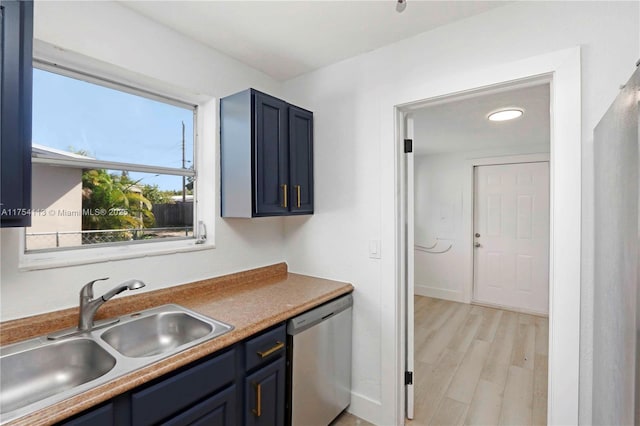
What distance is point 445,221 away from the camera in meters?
4.63

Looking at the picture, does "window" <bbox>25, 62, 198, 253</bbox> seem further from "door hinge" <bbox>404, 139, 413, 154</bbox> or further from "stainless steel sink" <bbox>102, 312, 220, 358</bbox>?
"door hinge" <bbox>404, 139, 413, 154</bbox>

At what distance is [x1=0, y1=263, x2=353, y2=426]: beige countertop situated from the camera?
93cm

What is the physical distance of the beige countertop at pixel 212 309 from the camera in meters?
0.93

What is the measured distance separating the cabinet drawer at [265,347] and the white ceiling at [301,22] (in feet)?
5.53

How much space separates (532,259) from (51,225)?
15.9 feet

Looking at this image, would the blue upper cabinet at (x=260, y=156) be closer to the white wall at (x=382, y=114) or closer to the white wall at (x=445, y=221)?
the white wall at (x=382, y=114)

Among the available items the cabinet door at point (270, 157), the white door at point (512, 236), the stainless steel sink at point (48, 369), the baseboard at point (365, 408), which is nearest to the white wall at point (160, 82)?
the stainless steel sink at point (48, 369)

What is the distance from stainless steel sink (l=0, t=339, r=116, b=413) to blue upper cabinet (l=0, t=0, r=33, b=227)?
1.83 feet

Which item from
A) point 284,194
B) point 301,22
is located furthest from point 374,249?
point 301,22

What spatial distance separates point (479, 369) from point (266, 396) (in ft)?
6.81

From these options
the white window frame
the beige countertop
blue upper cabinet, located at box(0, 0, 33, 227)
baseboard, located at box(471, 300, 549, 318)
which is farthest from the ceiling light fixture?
blue upper cabinet, located at box(0, 0, 33, 227)

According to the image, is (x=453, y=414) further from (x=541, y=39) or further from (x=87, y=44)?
(x=87, y=44)

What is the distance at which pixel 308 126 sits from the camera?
221 cm

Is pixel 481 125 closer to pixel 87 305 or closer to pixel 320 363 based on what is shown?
pixel 320 363
